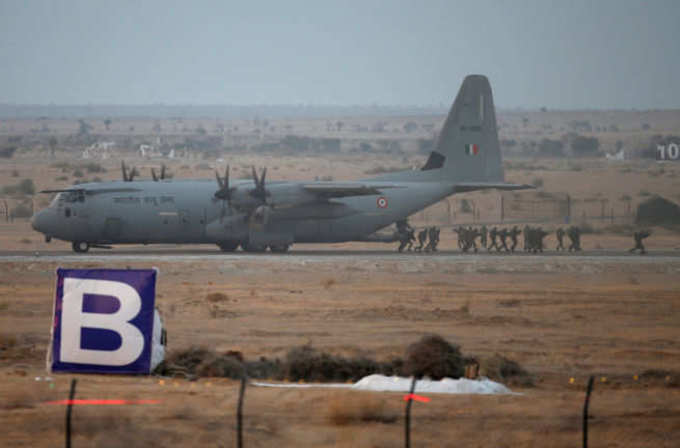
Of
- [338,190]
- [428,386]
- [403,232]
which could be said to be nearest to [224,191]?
[338,190]

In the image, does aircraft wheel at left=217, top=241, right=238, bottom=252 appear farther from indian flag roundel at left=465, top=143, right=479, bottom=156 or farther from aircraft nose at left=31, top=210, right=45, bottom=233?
indian flag roundel at left=465, top=143, right=479, bottom=156

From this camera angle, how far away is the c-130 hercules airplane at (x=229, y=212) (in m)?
47.9

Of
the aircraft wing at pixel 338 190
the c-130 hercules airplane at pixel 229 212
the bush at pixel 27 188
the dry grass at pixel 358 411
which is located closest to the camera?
the dry grass at pixel 358 411

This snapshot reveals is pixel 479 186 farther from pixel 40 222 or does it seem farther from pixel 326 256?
pixel 40 222

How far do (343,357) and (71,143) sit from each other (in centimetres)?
15940

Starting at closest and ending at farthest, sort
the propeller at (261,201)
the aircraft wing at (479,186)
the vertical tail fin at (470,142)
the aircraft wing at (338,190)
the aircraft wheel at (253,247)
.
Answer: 1. the propeller at (261,201)
2. the aircraft wing at (338,190)
3. the aircraft wheel at (253,247)
4. the aircraft wing at (479,186)
5. the vertical tail fin at (470,142)

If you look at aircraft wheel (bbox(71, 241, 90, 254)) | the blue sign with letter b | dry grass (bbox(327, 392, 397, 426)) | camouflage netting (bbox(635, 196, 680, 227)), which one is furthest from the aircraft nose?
camouflage netting (bbox(635, 196, 680, 227))

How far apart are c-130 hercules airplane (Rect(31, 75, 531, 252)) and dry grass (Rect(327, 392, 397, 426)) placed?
93.8 ft

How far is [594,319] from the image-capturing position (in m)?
32.2

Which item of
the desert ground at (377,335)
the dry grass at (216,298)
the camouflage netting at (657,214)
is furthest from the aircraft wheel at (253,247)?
the camouflage netting at (657,214)

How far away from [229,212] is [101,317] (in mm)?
28223

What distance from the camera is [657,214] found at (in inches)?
2744

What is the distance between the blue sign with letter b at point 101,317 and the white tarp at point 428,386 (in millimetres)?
2741

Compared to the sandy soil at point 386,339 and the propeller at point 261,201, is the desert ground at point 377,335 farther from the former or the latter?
the propeller at point 261,201
